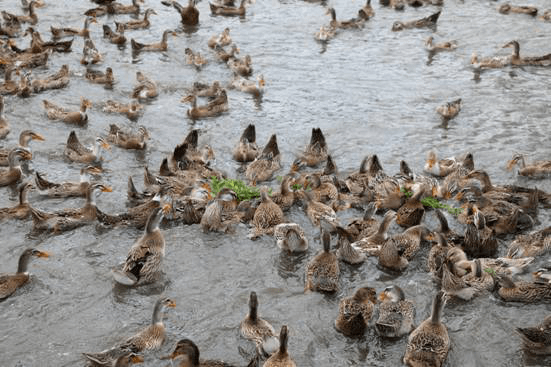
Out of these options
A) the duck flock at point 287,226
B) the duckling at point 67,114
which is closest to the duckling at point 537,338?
the duck flock at point 287,226

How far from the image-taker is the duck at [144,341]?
294 inches

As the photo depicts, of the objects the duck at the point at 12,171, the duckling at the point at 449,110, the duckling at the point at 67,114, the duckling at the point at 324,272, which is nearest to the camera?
the duckling at the point at 324,272

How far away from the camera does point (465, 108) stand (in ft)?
51.6

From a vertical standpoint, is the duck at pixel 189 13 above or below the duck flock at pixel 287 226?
above

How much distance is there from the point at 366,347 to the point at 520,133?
8.46 m

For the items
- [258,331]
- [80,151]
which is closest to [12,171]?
[80,151]

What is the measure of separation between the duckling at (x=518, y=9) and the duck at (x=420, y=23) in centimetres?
253

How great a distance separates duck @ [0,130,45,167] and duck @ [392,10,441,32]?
42.3 ft

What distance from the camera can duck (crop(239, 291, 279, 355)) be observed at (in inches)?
311

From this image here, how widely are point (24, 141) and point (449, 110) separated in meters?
9.61

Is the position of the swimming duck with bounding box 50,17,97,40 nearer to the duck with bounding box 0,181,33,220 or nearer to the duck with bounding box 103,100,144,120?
the duck with bounding box 103,100,144,120

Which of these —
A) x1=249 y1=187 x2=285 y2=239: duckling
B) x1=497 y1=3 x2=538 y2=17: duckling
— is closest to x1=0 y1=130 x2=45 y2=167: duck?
x1=249 y1=187 x2=285 y2=239: duckling

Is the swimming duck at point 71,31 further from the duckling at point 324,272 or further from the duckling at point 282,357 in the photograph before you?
the duckling at point 282,357

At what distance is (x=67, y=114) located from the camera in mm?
14781
